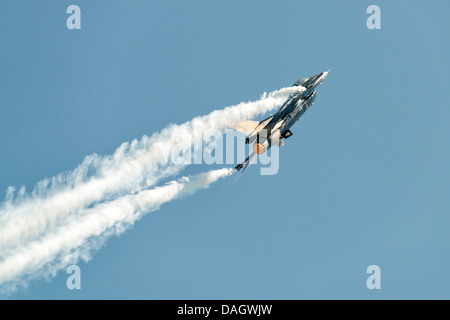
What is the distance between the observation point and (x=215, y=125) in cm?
6931

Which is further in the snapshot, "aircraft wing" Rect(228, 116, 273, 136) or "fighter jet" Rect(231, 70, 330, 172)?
"aircraft wing" Rect(228, 116, 273, 136)

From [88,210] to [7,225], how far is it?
898 centimetres

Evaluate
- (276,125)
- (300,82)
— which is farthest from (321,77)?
(276,125)

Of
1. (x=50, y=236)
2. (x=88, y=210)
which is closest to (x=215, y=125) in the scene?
(x=88, y=210)

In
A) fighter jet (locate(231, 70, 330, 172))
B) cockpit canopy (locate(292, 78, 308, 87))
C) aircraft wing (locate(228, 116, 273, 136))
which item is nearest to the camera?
fighter jet (locate(231, 70, 330, 172))

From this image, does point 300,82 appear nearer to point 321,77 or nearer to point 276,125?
point 321,77

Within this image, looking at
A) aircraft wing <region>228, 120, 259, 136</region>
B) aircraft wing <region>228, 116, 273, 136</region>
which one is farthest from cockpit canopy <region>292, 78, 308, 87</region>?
aircraft wing <region>228, 120, 259, 136</region>

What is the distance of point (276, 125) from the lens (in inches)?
2699

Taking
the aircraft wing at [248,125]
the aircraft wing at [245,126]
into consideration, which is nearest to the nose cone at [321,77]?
the aircraft wing at [248,125]

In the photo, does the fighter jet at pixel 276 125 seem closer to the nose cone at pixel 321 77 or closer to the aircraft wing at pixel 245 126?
the aircraft wing at pixel 245 126

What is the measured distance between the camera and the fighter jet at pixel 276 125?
6725 centimetres

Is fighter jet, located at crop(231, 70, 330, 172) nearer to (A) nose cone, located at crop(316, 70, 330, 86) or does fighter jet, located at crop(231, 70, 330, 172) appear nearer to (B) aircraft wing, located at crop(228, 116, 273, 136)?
(B) aircraft wing, located at crop(228, 116, 273, 136)

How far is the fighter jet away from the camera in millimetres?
67250
